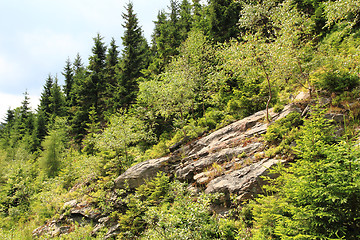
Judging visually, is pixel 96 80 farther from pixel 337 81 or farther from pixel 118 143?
pixel 337 81

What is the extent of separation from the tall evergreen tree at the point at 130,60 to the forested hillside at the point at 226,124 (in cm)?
16

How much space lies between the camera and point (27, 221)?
16.8 metres

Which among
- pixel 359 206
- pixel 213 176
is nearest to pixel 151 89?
pixel 213 176

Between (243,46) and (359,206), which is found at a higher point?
(243,46)

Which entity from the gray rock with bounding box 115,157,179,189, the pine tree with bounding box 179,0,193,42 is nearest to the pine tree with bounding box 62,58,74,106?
the pine tree with bounding box 179,0,193,42

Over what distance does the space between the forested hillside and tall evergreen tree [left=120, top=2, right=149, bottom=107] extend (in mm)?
155

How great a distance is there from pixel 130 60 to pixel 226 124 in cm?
1946

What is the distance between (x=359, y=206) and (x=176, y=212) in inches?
239

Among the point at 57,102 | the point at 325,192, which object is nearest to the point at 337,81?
the point at 325,192

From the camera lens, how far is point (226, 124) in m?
13.4

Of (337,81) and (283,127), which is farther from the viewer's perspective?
(337,81)

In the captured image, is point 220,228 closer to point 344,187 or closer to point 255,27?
point 344,187

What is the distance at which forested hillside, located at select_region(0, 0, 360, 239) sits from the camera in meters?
4.21

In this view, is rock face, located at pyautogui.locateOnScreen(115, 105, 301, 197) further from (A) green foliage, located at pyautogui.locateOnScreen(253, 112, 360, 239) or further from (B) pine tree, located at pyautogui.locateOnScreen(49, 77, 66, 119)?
(B) pine tree, located at pyautogui.locateOnScreen(49, 77, 66, 119)
